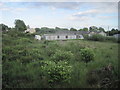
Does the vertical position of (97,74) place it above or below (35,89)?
above

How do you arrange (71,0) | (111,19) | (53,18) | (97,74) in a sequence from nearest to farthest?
(97,74)
(71,0)
(111,19)
(53,18)

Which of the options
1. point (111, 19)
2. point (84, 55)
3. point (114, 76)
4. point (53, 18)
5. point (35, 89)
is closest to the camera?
point (35, 89)

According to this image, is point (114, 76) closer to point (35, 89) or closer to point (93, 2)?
point (35, 89)

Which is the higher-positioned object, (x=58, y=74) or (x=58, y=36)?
(x=58, y=36)

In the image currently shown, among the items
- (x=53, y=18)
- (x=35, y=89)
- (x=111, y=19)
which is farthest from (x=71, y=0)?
(x=35, y=89)

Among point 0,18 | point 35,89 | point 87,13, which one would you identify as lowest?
point 35,89

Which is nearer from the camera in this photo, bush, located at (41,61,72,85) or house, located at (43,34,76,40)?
bush, located at (41,61,72,85)

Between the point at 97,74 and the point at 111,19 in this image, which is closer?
the point at 97,74

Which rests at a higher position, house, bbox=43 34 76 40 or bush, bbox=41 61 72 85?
house, bbox=43 34 76 40

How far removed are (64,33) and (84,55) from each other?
18.8 metres

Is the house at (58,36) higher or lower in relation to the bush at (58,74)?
higher

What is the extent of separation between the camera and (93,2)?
14.0 feet

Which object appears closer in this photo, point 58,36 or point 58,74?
point 58,74

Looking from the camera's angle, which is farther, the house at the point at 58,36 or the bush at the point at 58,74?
the house at the point at 58,36
